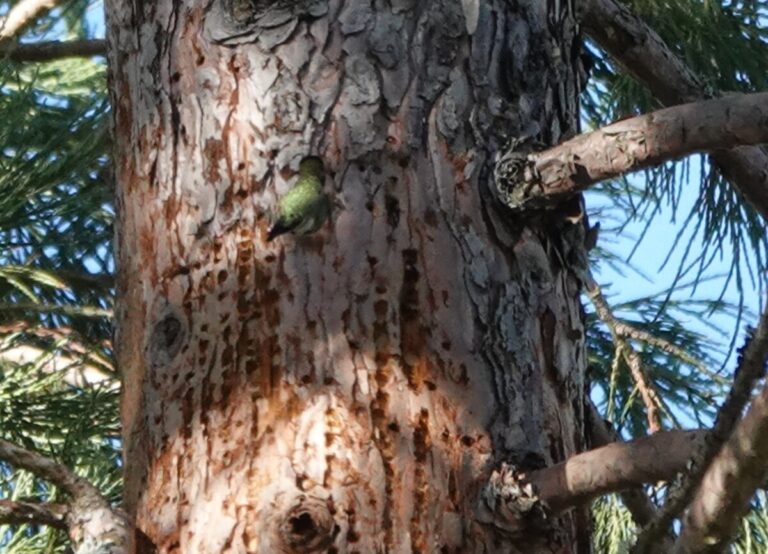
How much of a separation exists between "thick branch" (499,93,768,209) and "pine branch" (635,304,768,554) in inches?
14.0

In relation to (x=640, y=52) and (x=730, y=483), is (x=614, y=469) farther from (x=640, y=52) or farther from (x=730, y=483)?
(x=640, y=52)

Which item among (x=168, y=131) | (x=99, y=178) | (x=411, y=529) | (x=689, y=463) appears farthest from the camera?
(x=99, y=178)

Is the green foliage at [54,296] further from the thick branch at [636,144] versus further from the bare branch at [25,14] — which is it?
the thick branch at [636,144]

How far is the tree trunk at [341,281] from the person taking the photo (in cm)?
131


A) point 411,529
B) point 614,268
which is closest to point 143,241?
point 411,529

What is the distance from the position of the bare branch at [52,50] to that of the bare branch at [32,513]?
1.14 metres

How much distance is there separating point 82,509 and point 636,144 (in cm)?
63

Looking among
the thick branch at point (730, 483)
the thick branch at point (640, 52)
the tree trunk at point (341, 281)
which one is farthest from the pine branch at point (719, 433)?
the thick branch at point (640, 52)

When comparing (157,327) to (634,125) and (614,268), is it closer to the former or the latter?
(634,125)

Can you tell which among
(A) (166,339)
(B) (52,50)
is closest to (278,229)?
(A) (166,339)

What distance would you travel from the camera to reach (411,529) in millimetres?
1285

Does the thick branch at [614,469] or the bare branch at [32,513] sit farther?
the bare branch at [32,513]

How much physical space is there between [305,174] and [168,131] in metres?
0.18

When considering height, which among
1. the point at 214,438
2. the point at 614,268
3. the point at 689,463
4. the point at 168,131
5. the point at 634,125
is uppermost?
the point at 614,268
